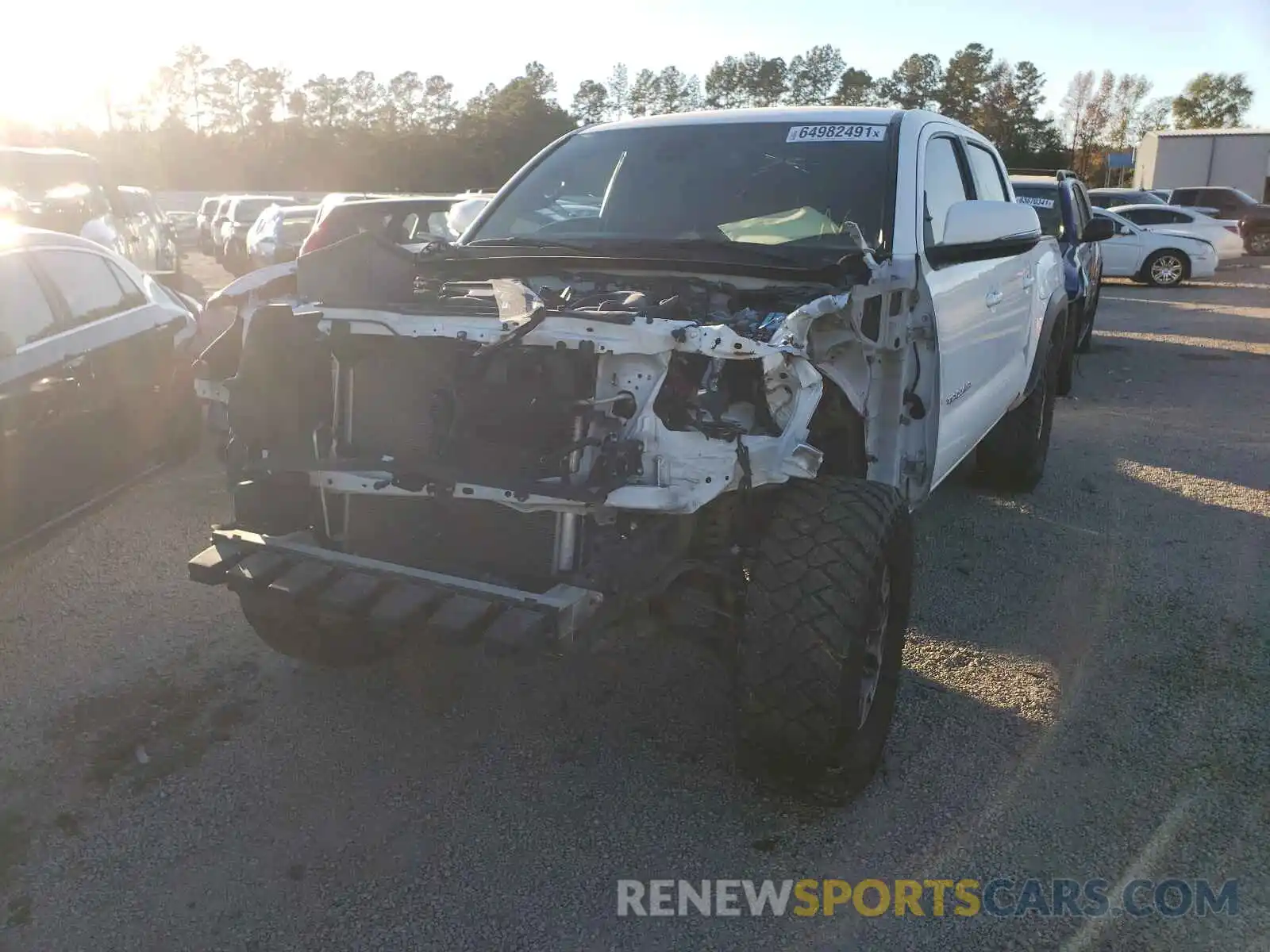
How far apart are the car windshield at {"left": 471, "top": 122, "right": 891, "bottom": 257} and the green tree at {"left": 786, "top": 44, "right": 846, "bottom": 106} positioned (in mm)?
52476

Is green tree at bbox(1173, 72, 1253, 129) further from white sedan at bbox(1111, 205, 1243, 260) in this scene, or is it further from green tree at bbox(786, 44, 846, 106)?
white sedan at bbox(1111, 205, 1243, 260)

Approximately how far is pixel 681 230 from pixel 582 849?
92.9 inches

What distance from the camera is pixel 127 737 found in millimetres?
3621

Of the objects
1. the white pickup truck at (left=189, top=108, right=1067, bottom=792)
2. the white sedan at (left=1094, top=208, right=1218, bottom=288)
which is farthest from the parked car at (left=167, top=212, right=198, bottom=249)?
the white pickup truck at (left=189, top=108, right=1067, bottom=792)

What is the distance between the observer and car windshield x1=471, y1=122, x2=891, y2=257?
4070 millimetres

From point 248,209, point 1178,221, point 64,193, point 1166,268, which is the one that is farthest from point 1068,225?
point 248,209

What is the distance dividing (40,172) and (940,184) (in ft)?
41.1

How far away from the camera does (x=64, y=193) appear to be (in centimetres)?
1305

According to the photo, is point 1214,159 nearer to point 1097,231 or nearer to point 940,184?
point 1097,231

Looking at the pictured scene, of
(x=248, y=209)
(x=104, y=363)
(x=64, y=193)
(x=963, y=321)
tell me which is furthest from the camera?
(x=248, y=209)

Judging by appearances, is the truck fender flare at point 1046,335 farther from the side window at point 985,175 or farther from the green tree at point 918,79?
the green tree at point 918,79

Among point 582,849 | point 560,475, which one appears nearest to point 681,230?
point 560,475

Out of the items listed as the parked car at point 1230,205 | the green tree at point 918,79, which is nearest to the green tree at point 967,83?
the green tree at point 918,79

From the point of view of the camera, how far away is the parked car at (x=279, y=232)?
1819 centimetres
